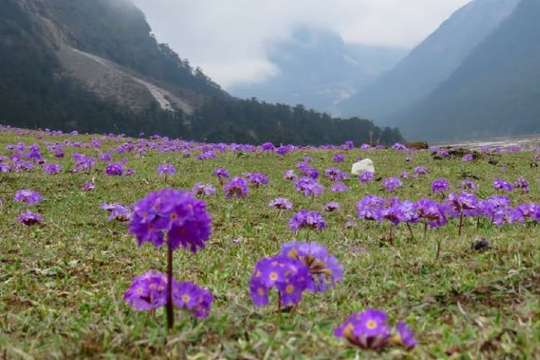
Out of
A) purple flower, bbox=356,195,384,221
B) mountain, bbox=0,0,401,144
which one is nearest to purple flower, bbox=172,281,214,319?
purple flower, bbox=356,195,384,221

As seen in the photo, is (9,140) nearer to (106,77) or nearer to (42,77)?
(42,77)

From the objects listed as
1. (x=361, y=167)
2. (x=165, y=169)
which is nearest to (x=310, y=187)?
(x=165, y=169)

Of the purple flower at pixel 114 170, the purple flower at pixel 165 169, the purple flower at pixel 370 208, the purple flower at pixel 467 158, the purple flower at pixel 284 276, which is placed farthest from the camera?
the purple flower at pixel 467 158

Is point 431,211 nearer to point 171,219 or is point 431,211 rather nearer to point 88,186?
point 171,219

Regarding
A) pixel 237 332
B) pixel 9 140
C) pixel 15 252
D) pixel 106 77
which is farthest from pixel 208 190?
pixel 106 77

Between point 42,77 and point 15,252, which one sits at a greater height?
point 42,77

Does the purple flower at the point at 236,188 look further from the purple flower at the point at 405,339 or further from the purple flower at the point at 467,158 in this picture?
the purple flower at the point at 467,158

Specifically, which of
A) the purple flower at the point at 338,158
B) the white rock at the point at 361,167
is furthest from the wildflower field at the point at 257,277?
the purple flower at the point at 338,158
